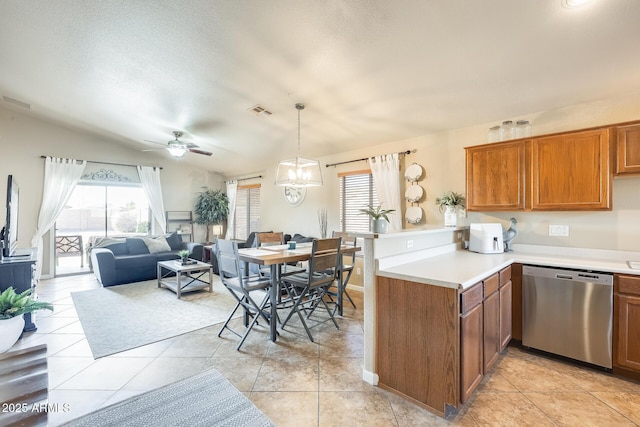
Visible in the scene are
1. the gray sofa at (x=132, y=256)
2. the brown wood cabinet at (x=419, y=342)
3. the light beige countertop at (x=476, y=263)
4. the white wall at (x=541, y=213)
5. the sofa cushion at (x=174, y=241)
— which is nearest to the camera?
the brown wood cabinet at (x=419, y=342)

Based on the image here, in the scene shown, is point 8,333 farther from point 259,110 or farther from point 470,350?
point 259,110

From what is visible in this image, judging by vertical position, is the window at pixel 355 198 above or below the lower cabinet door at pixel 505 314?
above

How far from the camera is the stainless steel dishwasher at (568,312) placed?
2.23 meters

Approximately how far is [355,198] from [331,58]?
2648 mm

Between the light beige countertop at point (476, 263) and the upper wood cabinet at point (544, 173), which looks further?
the upper wood cabinet at point (544, 173)

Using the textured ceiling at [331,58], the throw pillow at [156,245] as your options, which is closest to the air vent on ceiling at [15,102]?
the textured ceiling at [331,58]

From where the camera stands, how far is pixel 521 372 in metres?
2.30

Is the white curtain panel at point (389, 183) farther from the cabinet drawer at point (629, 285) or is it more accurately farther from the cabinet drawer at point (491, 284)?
the cabinet drawer at point (629, 285)

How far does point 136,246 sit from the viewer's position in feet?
19.1

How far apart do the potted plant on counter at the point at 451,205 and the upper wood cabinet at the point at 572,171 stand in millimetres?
799

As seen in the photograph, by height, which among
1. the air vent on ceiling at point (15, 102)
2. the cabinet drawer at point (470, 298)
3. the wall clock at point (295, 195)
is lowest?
the cabinet drawer at point (470, 298)

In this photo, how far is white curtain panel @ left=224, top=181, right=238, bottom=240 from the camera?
24.3 ft

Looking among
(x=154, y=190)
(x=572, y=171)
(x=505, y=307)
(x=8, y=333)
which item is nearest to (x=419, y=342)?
(x=505, y=307)

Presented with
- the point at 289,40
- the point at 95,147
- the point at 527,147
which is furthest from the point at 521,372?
the point at 95,147
